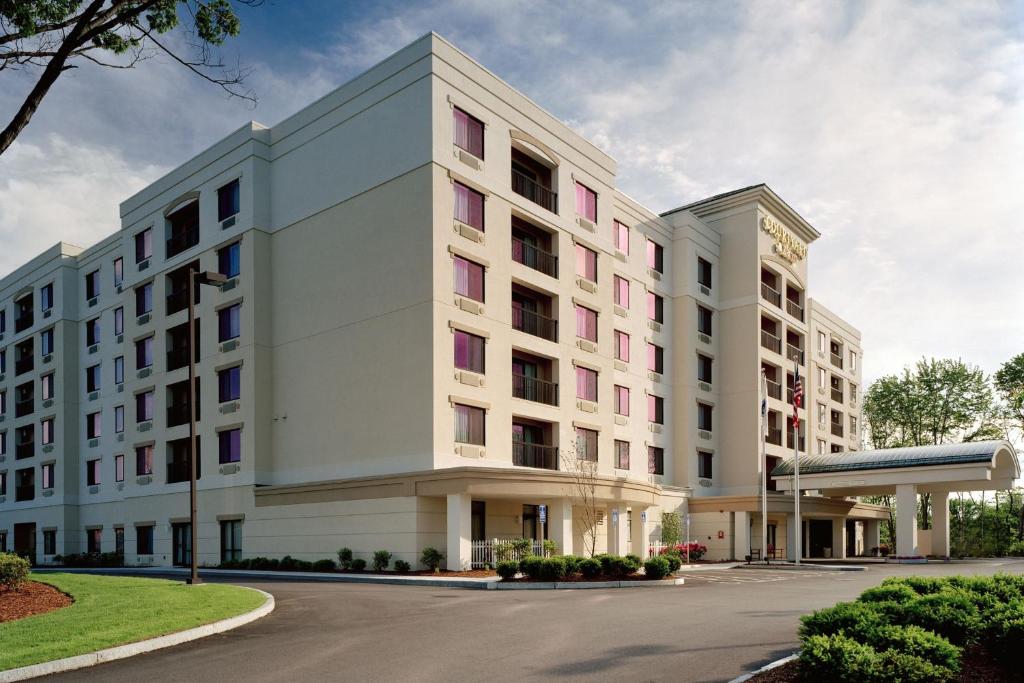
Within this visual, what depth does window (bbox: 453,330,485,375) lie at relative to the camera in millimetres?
34000

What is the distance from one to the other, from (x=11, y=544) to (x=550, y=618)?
52461 mm

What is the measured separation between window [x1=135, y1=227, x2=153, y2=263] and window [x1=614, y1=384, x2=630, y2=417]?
25587 millimetres

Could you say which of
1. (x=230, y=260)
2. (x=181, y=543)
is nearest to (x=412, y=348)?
(x=230, y=260)

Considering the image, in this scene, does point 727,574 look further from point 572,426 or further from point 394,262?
point 394,262

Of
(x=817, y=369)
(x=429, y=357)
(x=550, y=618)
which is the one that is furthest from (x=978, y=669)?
Result: (x=817, y=369)

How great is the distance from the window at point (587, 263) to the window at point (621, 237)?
3826mm

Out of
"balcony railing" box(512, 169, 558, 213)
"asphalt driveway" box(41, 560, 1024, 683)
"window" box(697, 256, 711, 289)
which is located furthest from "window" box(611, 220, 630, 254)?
"asphalt driveway" box(41, 560, 1024, 683)

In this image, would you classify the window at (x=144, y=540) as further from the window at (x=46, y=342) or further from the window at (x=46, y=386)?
the window at (x=46, y=342)

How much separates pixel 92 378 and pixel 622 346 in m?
31.4

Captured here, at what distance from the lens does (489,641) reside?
13719mm

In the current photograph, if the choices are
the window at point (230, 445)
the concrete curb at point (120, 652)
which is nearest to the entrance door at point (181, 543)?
the window at point (230, 445)

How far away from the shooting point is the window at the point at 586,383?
40.7m

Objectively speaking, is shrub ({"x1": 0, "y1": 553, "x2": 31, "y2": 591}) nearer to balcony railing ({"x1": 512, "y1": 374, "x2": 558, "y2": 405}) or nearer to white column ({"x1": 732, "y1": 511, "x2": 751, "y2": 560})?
balcony railing ({"x1": 512, "y1": 374, "x2": 558, "y2": 405})

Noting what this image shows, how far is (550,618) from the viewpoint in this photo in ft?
54.4
